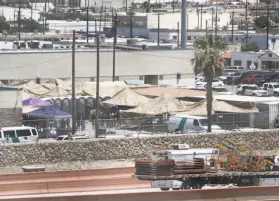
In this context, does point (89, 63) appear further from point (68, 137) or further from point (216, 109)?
point (68, 137)

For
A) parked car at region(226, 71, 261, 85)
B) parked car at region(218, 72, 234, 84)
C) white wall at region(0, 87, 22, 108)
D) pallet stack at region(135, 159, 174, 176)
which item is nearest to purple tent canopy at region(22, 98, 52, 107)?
white wall at region(0, 87, 22, 108)

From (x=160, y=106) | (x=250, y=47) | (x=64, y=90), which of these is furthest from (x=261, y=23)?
(x=160, y=106)

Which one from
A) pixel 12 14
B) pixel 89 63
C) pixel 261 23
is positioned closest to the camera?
pixel 89 63

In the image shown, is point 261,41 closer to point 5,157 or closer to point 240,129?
point 240,129

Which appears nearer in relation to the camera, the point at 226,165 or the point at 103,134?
the point at 226,165

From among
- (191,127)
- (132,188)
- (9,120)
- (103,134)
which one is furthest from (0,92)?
(132,188)

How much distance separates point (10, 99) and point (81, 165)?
5742 millimetres

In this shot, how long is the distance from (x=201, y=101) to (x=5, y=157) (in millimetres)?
9064

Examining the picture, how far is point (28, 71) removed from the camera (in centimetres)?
4516

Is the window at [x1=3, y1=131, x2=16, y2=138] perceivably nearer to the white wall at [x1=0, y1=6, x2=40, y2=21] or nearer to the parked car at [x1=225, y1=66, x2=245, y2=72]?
the parked car at [x1=225, y1=66, x2=245, y2=72]

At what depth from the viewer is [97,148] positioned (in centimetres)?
2914

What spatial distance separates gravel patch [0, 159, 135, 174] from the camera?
2786 centimetres

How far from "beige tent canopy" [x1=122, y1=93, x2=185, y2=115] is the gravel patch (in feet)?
17.3

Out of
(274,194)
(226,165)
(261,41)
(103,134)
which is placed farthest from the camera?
(261,41)
